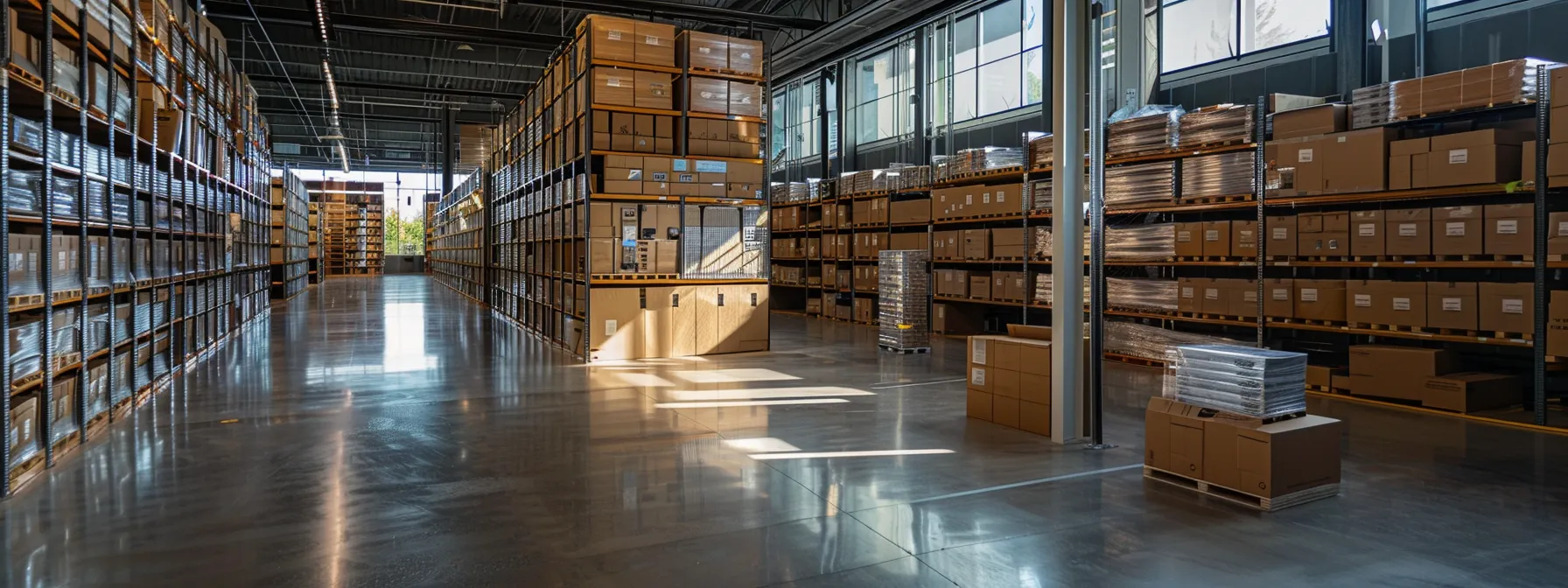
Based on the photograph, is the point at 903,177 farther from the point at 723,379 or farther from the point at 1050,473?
the point at 1050,473

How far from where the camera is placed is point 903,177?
49.1ft

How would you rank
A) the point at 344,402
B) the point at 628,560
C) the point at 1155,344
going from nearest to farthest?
the point at 628,560
the point at 344,402
the point at 1155,344

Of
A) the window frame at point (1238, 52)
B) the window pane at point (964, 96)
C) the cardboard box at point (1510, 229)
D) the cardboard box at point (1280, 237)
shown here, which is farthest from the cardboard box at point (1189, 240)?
the window pane at point (964, 96)

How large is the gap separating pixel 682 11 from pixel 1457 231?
11.0 m

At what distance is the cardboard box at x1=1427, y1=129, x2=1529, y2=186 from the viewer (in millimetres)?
6945

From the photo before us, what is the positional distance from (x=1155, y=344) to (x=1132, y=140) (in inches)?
95.4

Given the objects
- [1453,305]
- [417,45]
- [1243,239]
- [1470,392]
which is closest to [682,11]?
[1243,239]

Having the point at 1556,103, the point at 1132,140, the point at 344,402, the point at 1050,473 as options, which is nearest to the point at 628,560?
the point at 1050,473

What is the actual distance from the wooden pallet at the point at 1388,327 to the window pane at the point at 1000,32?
7914 millimetres

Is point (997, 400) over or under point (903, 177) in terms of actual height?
under

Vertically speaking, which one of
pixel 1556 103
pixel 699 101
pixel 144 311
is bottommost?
pixel 144 311

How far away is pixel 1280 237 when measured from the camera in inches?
341

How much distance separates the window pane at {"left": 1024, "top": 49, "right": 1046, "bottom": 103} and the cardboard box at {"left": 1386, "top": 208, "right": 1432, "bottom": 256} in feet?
22.2

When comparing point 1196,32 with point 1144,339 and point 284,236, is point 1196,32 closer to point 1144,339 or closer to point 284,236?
point 1144,339
